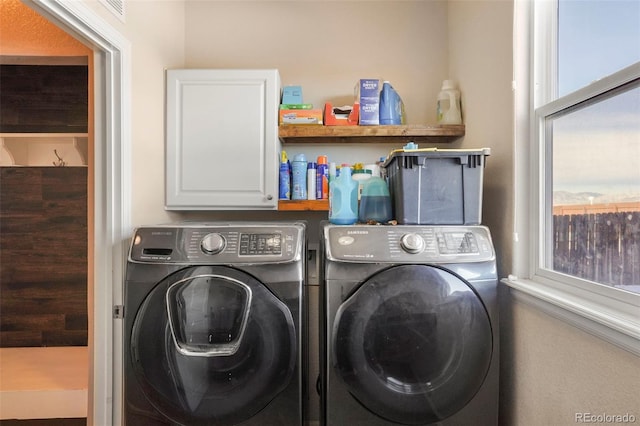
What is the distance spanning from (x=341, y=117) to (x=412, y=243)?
104cm

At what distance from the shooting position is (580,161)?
111 centimetres

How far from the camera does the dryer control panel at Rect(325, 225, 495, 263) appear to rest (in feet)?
4.02

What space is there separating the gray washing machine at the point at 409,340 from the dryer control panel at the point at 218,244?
207 mm

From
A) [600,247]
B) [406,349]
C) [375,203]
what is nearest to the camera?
[600,247]

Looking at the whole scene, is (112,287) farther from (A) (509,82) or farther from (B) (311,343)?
(A) (509,82)

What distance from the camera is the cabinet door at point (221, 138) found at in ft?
6.16

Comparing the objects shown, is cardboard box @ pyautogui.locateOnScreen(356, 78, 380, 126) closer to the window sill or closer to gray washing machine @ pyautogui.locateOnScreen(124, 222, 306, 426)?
gray washing machine @ pyautogui.locateOnScreen(124, 222, 306, 426)

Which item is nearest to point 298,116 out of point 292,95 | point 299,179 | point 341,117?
point 292,95

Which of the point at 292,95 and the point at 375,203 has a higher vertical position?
the point at 292,95

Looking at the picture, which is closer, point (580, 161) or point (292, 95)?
point (580, 161)

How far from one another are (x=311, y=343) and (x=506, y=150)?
1.21 metres

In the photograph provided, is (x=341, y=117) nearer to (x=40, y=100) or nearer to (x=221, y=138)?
(x=221, y=138)

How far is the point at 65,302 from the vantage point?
8.54 feet

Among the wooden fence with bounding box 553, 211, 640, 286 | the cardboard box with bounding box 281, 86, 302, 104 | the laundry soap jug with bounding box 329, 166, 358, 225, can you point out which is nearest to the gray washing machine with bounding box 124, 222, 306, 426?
the laundry soap jug with bounding box 329, 166, 358, 225
